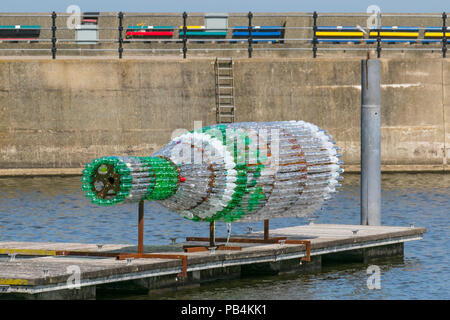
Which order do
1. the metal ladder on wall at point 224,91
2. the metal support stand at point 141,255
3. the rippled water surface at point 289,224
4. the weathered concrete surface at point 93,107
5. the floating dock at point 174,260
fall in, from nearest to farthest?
the floating dock at point 174,260, the metal support stand at point 141,255, the rippled water surface at point 289,224, the weathered concrete surface at point 93,107, the metal ladder on wall at point 224,91

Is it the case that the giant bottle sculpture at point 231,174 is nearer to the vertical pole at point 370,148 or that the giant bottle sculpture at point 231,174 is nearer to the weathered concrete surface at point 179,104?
the vertical pole at point 370,148

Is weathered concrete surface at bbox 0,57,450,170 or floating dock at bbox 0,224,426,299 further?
weathered concrete surface at bbox 0,57,450,170

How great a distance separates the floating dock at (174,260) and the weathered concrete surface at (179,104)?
572 inches

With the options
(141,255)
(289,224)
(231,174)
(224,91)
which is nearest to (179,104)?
(224,91)

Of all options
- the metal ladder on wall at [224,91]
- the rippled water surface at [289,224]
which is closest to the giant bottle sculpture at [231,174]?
the rippled water surface at [289,224]

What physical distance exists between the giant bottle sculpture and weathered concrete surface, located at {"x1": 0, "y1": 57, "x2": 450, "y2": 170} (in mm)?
16408

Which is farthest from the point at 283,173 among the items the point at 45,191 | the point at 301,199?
the point at 45,191

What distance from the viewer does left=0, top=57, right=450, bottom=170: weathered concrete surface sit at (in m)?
36.4

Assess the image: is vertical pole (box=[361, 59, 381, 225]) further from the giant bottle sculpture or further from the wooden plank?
the giant bottle sculpture

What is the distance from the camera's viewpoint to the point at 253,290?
18.8 m

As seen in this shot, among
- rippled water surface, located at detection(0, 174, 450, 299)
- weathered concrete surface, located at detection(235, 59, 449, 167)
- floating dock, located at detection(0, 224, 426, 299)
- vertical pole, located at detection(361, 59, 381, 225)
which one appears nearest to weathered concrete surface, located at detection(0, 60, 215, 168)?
rippled water surface, located at detection(0, 174, 450, 299)

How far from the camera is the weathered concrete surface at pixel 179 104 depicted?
36.4 meters

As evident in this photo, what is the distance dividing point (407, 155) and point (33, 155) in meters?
10.3

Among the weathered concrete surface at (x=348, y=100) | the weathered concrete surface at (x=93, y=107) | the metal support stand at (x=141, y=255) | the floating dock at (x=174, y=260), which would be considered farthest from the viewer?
the weathered concrete surface at (x=348, y=100)
